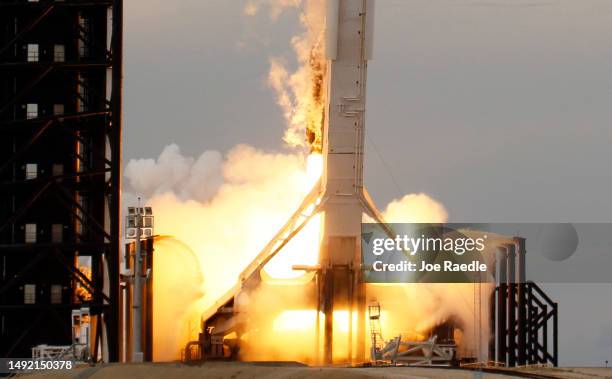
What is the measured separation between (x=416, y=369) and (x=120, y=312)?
23166 millimetres

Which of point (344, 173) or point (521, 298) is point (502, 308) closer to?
point (521, 298)

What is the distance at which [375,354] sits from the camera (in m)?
106

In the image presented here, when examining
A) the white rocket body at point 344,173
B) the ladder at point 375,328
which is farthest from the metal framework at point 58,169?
the ladder at point 375,328

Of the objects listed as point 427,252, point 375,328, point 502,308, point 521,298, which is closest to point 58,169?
point 375,328

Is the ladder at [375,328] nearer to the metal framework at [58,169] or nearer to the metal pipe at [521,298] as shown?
the metal pipe at [521,298]

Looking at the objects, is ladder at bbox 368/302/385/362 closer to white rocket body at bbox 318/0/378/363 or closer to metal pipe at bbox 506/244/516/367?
white rocket body at bbox 318/0/378/363

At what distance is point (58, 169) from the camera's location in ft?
368

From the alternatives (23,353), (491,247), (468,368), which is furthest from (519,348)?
(23,353)

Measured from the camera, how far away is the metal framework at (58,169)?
11056 cm

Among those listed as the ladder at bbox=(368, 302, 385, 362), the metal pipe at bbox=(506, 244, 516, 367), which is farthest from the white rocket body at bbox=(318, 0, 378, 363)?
the metal pipe at bbox=(506, 244, 516, 367)

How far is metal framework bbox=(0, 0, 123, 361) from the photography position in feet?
363

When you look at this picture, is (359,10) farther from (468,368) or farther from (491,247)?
(468,368)

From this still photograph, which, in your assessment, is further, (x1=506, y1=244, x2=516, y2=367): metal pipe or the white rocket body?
the white rocket body

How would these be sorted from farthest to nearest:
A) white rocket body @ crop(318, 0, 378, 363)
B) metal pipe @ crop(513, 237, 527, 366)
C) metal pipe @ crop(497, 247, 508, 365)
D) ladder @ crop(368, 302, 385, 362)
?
metal pipe @ crop(497, 247, 508, 365)
white rocket body @ crop(318, 0, 378, 363)
ladder @ crop(368, 302, 385, 362)
metal pipe @ crop(513, 237, 527, 366)
